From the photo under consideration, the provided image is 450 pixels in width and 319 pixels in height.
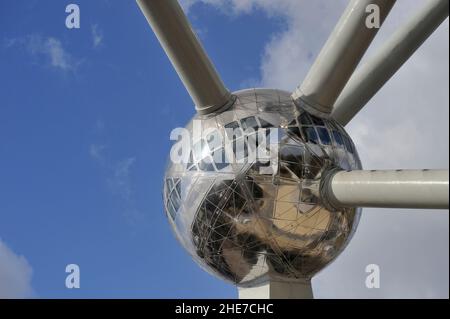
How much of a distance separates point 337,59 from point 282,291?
3.79 metres

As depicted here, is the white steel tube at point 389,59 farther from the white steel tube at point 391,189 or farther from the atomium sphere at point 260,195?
the white steel tube at point 391,189

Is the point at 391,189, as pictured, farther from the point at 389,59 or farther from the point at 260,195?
the point at 389,59

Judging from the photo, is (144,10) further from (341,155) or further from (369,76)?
(369,76)

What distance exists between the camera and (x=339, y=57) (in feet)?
33.0

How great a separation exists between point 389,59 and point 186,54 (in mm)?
4319

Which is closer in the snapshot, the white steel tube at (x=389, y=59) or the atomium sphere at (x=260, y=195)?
the atomium sphere at (x=260, y=195)

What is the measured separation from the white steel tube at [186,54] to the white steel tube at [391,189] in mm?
2298

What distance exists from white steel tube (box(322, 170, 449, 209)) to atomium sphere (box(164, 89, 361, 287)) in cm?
57

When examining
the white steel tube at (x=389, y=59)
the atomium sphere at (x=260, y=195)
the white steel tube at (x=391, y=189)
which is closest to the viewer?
the white steel tube at (x=391, y=189)

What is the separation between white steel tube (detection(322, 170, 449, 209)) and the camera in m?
7.52

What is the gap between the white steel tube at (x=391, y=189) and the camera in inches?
296

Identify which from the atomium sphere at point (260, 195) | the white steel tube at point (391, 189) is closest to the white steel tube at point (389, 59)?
the atomium sphere at point (260, 195)

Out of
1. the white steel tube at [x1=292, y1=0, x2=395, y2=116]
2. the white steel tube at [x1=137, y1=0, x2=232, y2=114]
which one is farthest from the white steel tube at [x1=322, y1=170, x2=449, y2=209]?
the white steel tube at [x1=137, y1=0, x2=232, y2=114]

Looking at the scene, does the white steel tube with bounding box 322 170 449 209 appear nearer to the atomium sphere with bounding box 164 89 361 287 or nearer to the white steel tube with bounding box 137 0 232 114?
the atomium sphere with bounding box 164 89 361 287
